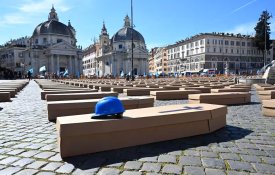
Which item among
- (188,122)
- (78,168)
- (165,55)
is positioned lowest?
(78,168)

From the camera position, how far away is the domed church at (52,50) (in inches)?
3915

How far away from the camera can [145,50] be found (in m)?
114

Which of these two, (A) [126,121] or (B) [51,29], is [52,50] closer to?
(B) [51,29]

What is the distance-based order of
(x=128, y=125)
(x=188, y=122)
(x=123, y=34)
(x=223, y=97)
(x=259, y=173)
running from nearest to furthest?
1. (x=259, y=173)
2. (x=128, y=125)
3. (x=188, y=122)
4. (x=223, y=97)
5. (x=123, y=34)

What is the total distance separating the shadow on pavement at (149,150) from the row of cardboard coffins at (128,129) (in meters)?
0.11

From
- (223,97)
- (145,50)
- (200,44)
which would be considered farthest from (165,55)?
(223,97)

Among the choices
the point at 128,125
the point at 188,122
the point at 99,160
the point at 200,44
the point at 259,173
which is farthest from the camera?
the point at 200,44

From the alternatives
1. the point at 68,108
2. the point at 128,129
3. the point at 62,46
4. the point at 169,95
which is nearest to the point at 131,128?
the point at 128,129

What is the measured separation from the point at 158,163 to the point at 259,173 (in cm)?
136

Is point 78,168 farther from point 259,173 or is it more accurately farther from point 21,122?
point 21,122

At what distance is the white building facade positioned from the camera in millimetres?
102938

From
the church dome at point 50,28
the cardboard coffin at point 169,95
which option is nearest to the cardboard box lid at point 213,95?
the cardboard coffin at point 169,95

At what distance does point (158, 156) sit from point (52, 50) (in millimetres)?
99514

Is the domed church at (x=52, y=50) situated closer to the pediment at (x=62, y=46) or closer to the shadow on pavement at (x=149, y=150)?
the pediment at (x=62, y=46)
